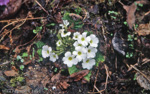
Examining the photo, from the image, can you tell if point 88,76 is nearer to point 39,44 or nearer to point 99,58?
point 99,58

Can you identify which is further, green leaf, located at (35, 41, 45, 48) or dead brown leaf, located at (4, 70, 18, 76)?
green leaf, located at (35, 41, 45, 48)

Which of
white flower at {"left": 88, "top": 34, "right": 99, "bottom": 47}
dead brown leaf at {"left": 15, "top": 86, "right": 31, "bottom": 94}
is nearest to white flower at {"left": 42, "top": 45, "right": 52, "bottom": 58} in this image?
dead brown leaf at {"left": 15, "top": 86, "right": 31, "bottom": 94}

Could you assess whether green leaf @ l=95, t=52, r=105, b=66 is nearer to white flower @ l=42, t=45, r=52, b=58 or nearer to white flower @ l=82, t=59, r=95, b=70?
white flower @ l=82, t=59, r=95, b=70

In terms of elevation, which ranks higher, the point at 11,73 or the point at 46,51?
the point at 46,51

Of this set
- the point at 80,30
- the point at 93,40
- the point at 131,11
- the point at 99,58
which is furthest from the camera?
the point at 131,11

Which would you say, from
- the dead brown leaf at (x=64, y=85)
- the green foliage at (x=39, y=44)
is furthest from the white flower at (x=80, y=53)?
the green foliage at (x=39, y=44)

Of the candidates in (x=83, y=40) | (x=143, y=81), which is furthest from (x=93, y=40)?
(x=143, y=81)

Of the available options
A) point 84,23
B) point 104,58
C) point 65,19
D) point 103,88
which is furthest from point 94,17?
point 103,88

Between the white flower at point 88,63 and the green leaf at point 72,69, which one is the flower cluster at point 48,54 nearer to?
the green leaf at point 72,69
